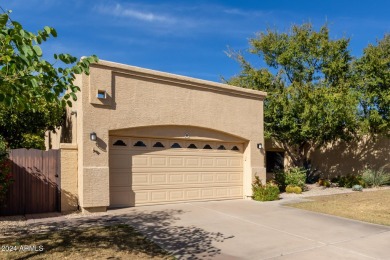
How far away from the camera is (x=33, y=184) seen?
10641 mm

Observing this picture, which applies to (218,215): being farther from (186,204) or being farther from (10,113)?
(10,113)

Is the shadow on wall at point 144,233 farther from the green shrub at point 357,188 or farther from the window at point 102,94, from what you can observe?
the green shrub at point 357,188

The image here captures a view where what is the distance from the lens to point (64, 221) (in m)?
9.56

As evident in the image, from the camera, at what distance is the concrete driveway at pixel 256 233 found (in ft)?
22.7

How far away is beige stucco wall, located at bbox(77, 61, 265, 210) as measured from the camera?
11.0 m

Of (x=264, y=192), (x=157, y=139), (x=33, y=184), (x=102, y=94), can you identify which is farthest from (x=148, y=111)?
(x=264, y=192)

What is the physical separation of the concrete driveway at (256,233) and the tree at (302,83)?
7.51m

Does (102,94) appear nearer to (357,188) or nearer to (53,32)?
(53,32)

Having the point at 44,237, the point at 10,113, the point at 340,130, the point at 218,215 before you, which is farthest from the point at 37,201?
the point at 340,130

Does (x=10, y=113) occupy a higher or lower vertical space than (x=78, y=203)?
higher

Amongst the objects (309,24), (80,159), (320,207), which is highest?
(309,24)

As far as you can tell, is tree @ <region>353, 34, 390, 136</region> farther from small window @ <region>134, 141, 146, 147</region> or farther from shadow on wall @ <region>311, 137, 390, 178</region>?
small window @ <region>134, 141, 146, 147</region>

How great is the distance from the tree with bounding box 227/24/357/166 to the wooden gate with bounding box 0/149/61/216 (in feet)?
39.7

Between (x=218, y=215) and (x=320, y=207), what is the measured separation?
420 centimetres
